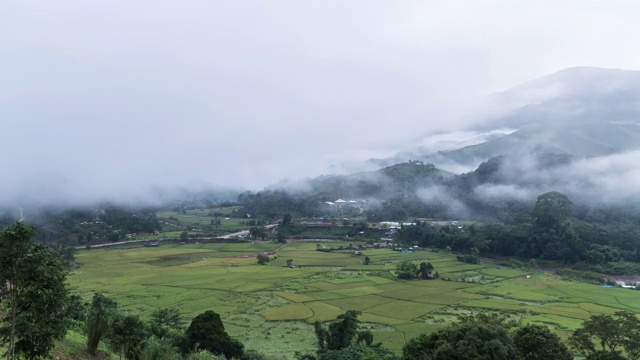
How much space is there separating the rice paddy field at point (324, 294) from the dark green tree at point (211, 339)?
4016 millimetres

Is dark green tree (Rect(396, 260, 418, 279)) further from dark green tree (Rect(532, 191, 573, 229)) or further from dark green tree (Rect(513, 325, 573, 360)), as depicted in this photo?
dark green tree (Rect(532, 191, 573, 229))

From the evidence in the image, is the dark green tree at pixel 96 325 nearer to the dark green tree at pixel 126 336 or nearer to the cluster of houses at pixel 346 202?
the dark green tree at pixel 126 336

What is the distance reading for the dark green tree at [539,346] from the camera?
21000mm

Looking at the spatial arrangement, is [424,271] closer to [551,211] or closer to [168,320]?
[168,320]

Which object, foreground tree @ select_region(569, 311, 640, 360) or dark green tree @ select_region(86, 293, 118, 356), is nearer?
dark green tree @ select_region(86, 293, 118, 356)

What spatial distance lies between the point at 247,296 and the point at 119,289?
685 inches

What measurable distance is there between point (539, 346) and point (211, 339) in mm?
20188

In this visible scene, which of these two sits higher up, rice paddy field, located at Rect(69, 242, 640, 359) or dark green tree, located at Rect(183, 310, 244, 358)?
dark green tree, located at Rect(183, 310, 244, 358)

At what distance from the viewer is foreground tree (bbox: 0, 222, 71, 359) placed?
11453 mm

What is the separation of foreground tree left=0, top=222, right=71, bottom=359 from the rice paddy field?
19995 mm

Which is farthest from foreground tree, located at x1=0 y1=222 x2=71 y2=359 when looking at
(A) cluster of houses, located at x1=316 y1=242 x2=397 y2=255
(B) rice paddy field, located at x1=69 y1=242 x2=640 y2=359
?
(A) cluster of houses, located at x1=316 y1=242 x2=397 y2=255

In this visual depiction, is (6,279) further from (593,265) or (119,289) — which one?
(593,265)

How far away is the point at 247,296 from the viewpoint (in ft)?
159

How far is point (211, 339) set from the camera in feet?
88.4
